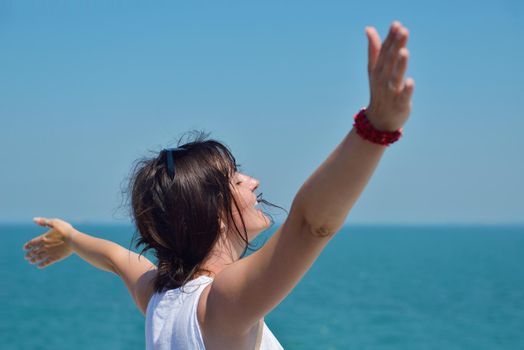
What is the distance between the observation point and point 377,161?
141cm

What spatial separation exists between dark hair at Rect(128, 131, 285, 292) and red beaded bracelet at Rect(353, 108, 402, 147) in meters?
0.78

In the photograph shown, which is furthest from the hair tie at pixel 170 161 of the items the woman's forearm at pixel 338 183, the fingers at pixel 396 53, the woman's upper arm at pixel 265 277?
the fingers at pixel 396 53

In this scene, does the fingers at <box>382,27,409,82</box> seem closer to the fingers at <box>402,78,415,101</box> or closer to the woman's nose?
the fingers at <box>402,78,415,101</box>

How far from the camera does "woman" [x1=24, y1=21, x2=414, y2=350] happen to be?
136 cm

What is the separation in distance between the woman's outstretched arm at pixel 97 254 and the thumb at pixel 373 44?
1.29 metres

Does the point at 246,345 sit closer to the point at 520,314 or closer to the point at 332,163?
the point at 332,163

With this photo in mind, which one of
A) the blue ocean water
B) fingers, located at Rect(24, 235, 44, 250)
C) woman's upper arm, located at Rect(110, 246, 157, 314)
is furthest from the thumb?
the blue ocean water

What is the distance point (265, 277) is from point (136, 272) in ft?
3.58

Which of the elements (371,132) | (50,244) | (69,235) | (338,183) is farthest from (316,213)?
(50,244)

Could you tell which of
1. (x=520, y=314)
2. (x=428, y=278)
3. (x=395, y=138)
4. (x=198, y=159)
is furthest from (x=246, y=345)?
(x=428, y=278)

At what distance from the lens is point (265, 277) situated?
158cm

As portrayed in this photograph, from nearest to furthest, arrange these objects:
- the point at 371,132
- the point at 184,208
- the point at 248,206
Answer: the point at 371,132, the point at 184,208, the point at 248,206

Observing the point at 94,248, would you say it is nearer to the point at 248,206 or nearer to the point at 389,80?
the point at 248,206

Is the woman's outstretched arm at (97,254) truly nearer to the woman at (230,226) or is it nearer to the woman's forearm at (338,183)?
the woman at (230,226)
